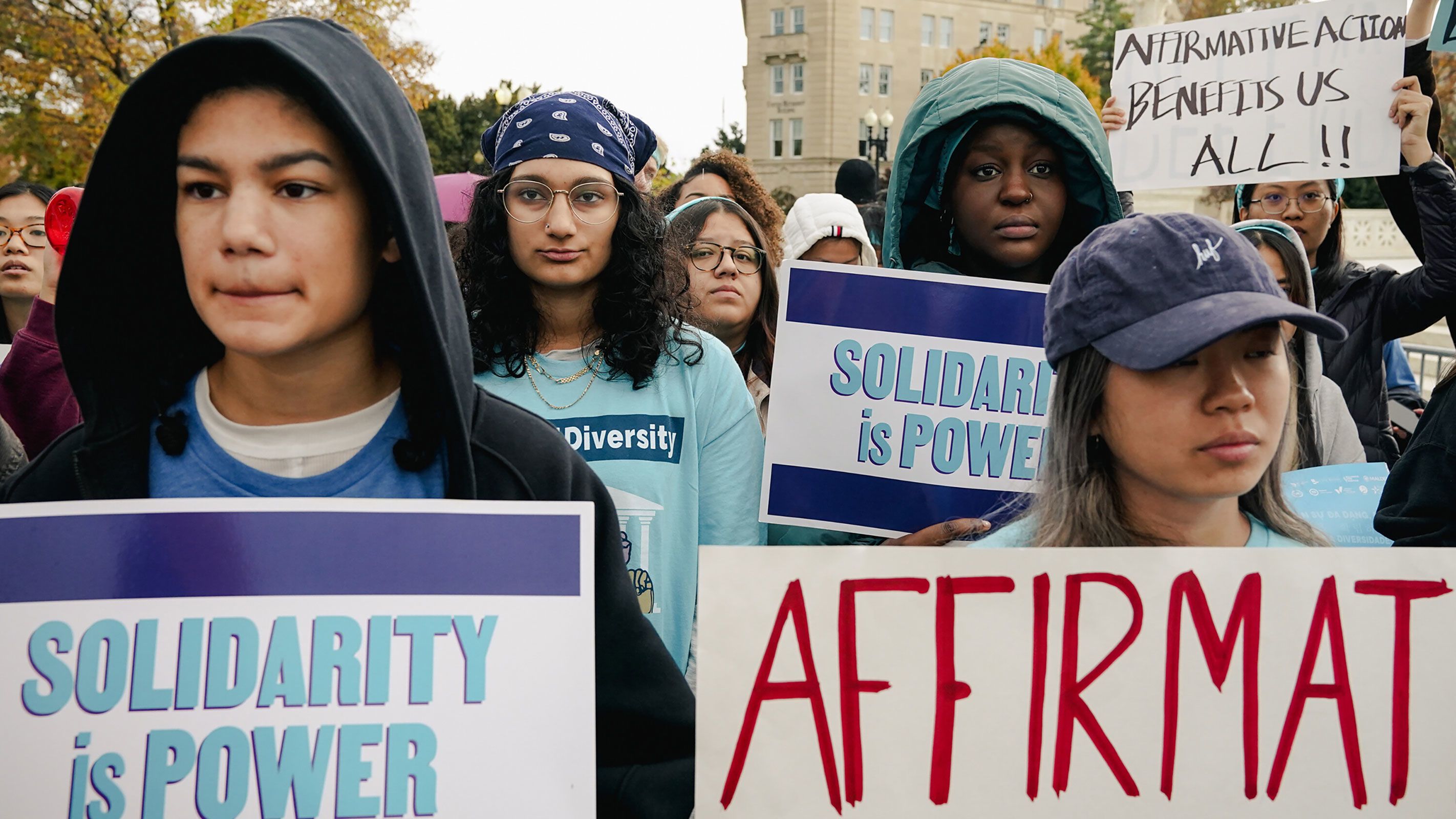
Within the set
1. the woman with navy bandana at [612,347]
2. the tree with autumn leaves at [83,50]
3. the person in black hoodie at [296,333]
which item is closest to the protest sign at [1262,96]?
the woman with navy bandana at [612,347]

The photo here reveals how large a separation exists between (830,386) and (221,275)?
4.47ft

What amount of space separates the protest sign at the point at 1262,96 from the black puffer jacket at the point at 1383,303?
208 mm

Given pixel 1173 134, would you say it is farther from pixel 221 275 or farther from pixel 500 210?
pixel 221 275

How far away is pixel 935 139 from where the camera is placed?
9.12ft

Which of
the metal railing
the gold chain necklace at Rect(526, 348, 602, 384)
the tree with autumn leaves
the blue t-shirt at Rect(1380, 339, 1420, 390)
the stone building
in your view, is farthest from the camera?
the stone building

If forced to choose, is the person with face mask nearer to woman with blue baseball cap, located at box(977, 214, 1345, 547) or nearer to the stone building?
woman with blue baseball cap, located at box(977, 214, 1345, 547)

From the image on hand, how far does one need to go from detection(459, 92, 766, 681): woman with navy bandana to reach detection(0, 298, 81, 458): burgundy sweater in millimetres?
1643

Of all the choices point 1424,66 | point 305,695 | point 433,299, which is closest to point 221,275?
point 433,299

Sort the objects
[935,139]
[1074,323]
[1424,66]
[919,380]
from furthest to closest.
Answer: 1. [1424,66]
2. [935,139]
3. [919,380]
4. [1074,323]

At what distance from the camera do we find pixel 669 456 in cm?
260

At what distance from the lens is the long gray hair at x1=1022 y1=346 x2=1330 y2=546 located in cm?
173

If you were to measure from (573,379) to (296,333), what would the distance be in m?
1.22

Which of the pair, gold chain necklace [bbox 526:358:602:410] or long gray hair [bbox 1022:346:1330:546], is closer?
long gray hair [bbox 1022:346:1330:546]

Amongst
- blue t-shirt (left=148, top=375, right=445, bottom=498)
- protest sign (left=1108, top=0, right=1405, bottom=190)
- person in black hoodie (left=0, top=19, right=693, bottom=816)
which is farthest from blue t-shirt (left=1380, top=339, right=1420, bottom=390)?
blue t-shirt (left=148, top=375, right=445, bottom=498)
